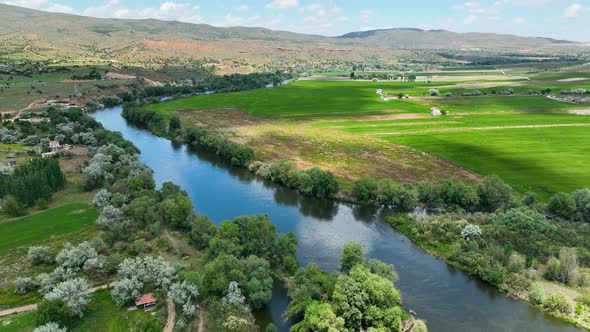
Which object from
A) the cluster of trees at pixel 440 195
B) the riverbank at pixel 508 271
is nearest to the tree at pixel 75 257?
the cluster of trees at pixel 440 195

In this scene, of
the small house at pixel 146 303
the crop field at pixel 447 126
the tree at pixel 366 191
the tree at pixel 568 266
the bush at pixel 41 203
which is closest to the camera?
the small house at pixel 146 303

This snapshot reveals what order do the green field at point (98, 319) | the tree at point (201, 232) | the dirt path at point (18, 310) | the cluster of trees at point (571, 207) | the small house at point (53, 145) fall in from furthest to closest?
the small house at point (53, 145) < the cluster of trees at point (571, 207) < the tree at point (201, 232) < the dirt path at point (18, 310) < the green field at point (98, 319)

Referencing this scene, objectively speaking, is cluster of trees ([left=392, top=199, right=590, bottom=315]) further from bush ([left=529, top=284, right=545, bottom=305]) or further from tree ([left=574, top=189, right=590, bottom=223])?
tree ([left=574, top=189, right=590, bottom=223])

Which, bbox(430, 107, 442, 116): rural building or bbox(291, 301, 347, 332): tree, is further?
bbox(430, 107, 442, 116): rural building

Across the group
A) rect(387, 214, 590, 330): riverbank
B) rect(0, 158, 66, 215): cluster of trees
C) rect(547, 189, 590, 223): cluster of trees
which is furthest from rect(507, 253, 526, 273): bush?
rect(0, 158, 66, 215): cluster of trees

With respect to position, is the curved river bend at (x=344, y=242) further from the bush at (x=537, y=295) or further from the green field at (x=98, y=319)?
the green field at (x=98, y=319)
